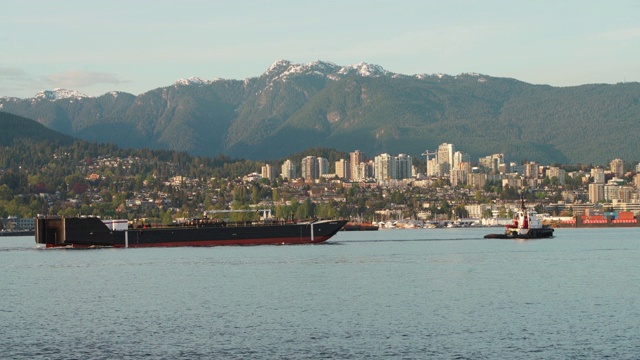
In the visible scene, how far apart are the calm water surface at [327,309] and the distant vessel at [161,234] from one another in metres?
36.8

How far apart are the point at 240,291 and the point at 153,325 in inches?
588

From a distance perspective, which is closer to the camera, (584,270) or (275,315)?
(275,315)

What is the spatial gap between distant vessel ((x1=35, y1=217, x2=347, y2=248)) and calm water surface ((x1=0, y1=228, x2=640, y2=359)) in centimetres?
3678

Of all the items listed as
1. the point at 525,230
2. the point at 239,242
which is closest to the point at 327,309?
the point at 239,242

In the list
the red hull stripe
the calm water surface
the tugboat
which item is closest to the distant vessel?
the red hull stripe

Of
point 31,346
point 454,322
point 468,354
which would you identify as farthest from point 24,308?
point 468,354

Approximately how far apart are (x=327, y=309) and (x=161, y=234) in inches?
3015

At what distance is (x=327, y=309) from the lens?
55.1 metres

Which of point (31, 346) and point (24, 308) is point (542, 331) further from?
point (24, 308)

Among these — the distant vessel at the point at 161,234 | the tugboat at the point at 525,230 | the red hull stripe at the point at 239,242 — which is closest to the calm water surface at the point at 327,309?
the distant vessel at the point at 161,234

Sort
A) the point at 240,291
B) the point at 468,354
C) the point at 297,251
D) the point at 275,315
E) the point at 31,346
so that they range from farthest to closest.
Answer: the point at 297,251, the point at 240,291, the point at 275,315, the point at 31,346, the point at 468,354

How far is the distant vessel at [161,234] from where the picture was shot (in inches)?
5069

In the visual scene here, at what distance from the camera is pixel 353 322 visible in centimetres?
5034

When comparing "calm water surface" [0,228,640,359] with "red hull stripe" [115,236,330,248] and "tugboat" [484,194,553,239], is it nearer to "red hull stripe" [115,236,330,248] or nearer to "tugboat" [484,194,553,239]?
"red hull stripe" [115,236,330,248]
